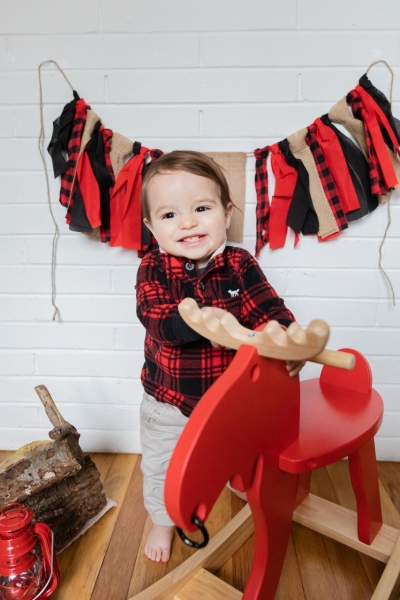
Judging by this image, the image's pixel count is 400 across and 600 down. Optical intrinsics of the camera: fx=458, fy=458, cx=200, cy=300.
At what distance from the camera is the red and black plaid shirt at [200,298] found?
1.05 metres

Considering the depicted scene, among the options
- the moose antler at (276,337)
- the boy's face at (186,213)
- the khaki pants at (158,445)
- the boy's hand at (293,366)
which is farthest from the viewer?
the khaki pants at (158,445)

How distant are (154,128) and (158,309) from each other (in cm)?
56

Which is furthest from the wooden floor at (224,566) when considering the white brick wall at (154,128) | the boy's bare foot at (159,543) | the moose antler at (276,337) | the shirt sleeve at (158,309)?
the moose antler at (276,337)

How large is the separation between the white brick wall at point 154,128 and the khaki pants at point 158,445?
0.95 feet

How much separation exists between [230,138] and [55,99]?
1.58 feet

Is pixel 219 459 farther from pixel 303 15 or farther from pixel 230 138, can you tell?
pixel 303 15

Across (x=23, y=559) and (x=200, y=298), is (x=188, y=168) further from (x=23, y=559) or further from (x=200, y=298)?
(x=23, y=559)

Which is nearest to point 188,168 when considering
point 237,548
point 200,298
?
point 200,298

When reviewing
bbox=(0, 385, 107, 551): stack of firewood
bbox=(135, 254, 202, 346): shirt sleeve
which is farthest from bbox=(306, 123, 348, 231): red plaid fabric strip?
bbox=(0, 385, 107, 551): stack of firewood

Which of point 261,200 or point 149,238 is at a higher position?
point 261,200

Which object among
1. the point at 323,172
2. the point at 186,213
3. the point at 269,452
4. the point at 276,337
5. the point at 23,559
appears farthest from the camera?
the point at 323,172

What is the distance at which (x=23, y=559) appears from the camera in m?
0.89

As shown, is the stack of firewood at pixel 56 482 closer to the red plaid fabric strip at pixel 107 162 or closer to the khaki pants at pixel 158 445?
the khaki pants at pixel 158 445

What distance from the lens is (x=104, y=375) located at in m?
1.45
